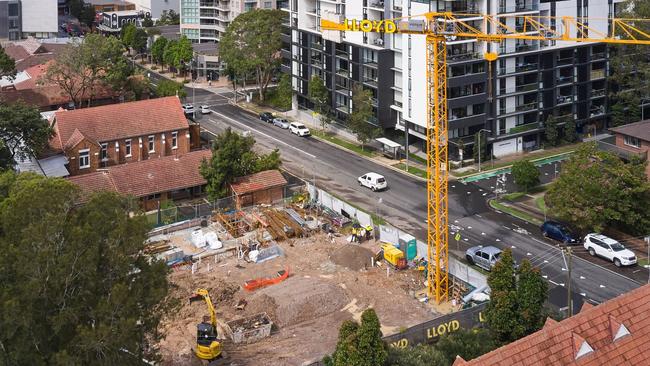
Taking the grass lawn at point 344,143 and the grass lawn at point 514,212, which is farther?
the grass lawn at point 344,143

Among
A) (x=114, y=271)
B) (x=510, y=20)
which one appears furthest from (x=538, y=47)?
(x=114, y=271)

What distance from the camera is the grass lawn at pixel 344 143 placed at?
268ft

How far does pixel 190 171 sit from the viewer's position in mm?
69500

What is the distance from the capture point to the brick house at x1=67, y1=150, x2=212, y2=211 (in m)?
65.6

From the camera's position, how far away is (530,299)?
35.1m

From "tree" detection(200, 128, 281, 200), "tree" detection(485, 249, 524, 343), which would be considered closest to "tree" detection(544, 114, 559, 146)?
"tree" detection(200, 128, 281, 200)

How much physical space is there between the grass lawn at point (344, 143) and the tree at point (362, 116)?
1287 mm

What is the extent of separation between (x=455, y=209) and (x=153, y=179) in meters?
24.3

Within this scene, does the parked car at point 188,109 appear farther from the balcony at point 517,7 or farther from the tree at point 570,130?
the tree at point 570,130

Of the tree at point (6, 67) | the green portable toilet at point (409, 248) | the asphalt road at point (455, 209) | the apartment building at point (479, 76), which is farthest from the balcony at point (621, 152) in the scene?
the tree at point (6, 67)

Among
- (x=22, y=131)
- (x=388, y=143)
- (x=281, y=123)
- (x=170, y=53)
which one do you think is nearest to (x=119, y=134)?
(x=22, y=131)

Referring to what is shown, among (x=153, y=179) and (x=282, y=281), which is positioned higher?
(x=153, y=179)

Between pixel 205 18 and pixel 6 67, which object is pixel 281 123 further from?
pixel 205 18

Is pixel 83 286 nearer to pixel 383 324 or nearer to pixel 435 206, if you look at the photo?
pixel 383 324
